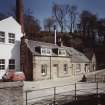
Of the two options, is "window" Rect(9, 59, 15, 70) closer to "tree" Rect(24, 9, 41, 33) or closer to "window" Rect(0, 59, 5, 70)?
"window" Rect(0, 59, 5, 70)

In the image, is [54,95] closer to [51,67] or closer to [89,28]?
[51,67]

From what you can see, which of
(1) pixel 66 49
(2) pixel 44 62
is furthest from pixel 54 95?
(1) pixel 66 49

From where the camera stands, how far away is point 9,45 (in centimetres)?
2875

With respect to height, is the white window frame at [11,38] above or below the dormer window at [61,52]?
above

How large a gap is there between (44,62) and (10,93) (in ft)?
69.8

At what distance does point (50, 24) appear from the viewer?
61125mm

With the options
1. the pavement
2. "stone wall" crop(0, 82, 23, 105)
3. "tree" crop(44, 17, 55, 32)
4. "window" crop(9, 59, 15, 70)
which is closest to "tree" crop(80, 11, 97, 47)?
"tree" crop(44, 17, 55, 32)

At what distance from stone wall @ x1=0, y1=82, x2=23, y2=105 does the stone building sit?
1899 centimetres

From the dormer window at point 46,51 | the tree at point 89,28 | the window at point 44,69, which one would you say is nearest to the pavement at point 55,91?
the window at point 44,69

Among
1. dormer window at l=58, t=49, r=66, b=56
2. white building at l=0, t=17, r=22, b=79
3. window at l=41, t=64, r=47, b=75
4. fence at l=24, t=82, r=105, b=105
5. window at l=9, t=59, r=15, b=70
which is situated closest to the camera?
fence at l=24, t=82, r=105, b=105

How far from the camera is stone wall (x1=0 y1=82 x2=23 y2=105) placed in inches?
358

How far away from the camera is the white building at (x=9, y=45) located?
28.0 m

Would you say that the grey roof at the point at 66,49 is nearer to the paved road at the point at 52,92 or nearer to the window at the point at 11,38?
the window at the point at 11,38

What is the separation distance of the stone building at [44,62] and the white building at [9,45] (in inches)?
30.2
